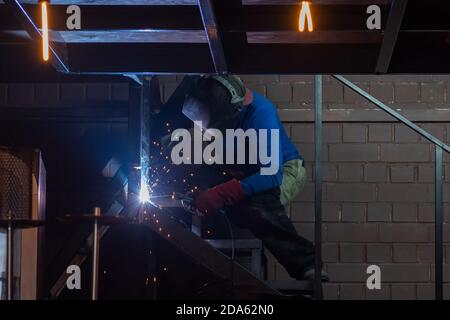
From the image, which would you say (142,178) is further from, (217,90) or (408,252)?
(408,252)

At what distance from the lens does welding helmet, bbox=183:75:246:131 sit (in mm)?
8328

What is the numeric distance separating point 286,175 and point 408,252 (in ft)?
4.62

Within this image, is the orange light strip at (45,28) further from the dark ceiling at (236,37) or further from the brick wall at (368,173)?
the brick wall at (368,173)

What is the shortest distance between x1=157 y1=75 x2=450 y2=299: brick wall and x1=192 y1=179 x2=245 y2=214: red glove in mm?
864

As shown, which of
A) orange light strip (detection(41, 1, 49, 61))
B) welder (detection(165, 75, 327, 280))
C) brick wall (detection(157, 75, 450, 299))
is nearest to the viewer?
orange light strip (detection(41, 1, 49, 61))

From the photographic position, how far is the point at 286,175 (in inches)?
344

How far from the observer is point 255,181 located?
8.44 metres

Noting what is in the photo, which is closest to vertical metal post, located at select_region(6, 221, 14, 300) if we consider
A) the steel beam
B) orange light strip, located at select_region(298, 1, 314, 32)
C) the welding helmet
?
the steel beam

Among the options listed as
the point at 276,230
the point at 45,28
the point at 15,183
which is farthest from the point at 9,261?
the point at 276,230

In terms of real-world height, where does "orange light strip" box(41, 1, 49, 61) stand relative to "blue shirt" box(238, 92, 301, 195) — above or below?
above

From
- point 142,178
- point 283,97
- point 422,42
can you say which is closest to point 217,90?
point 283,97

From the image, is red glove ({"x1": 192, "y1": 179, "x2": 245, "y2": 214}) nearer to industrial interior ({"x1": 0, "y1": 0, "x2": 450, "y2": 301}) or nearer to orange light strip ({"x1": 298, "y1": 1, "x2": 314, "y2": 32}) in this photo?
industrial interior ({"x1": 0, "y1": 0, "x2": 450, "y2": 301})

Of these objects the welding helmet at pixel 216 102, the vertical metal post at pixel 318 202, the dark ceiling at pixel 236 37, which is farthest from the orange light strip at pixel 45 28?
the welding helmet at pixel 216 102

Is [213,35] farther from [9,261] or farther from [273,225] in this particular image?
[273,225]
